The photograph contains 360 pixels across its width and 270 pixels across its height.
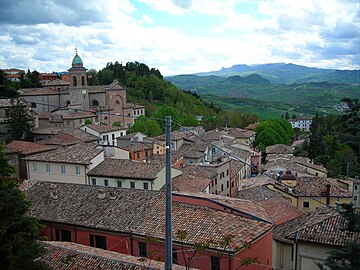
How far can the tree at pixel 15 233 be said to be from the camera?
989 cm

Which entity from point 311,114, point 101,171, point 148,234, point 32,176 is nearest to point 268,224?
point 148,234

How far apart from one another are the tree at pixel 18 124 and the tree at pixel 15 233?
35.3 m

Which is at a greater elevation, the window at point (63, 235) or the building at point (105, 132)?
the building at point (105, 132)

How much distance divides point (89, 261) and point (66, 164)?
15051mm

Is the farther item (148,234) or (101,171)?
(101,171)

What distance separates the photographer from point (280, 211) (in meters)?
22.0

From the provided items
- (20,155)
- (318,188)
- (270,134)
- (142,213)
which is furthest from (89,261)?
(270,134)

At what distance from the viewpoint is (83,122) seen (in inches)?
2126

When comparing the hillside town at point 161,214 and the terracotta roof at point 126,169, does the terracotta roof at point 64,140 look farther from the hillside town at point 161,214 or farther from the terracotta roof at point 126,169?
the terracotta roof at point 126,169

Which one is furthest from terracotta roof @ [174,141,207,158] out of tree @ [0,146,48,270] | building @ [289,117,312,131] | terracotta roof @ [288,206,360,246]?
building @ [289,117,312,131]

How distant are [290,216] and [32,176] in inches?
758

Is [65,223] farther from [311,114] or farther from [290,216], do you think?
[311,114]

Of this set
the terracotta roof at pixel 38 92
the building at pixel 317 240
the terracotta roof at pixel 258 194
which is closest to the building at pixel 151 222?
the building at pixel 317 240

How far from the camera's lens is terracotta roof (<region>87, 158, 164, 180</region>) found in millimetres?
24938
